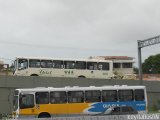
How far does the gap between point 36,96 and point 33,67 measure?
42.3 ft

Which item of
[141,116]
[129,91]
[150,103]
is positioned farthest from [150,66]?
[141,116]

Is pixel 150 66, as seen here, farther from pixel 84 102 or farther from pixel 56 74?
pixel 84 102

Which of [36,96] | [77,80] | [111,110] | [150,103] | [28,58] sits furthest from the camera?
[150,103]

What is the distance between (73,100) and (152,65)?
7871 cm

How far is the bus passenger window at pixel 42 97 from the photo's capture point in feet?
105

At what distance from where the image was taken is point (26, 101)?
31.8m

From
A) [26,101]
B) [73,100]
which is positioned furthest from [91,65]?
[26,101]

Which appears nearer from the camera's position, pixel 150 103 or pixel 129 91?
pixel 129 91

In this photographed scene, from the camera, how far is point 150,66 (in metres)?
110

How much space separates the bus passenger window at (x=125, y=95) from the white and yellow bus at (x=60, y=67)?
13056mm

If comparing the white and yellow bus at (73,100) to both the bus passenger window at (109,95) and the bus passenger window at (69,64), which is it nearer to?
the bus passenger window at (109,95)

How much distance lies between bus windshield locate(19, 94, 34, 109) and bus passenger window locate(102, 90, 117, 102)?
18.2 ft

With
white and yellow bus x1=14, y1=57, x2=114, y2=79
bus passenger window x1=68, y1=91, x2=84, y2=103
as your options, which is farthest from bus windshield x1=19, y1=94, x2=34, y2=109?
white and yellow bus x1=14, y1=57, x2=114, y2=79

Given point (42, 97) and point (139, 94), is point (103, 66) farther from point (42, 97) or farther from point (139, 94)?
point (42, 97)
